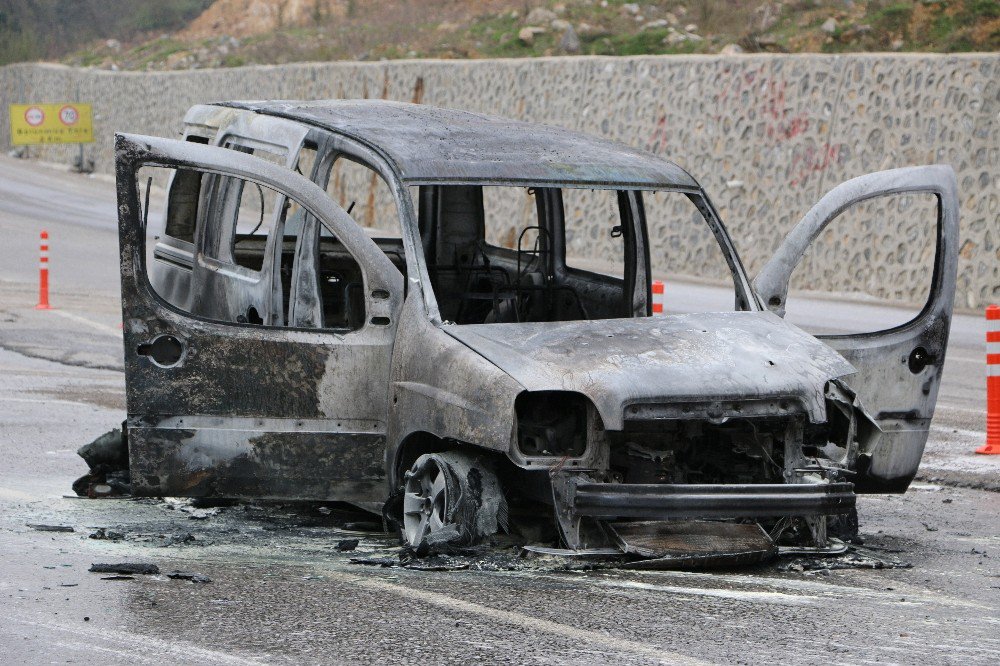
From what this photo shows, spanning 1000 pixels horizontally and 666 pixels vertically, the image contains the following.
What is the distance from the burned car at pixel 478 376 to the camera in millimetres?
6891

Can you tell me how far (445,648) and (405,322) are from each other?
2.14 meters

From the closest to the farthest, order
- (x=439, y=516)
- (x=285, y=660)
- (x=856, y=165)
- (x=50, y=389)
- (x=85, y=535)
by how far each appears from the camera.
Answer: (x=285, y=660) < (x=439, y=516) < (x=85, y=535) < (x=50, y=389) < (x=856, y=165)

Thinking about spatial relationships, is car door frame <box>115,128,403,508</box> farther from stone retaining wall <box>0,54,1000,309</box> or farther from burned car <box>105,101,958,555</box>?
stone retaining wall <box>0,54,1000,309</box>

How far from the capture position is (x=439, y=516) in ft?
23.6

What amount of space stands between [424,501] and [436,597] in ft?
2.80

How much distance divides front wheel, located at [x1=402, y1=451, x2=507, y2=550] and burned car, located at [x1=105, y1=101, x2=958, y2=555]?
1 centimetres

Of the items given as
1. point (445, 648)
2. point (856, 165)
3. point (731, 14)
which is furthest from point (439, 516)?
point (731, 14)

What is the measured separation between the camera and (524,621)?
6.09 m

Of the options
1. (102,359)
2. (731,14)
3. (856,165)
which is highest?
(731,14)

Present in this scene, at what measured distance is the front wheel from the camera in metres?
7.03

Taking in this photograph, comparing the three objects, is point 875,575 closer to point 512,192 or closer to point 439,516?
point 439,516

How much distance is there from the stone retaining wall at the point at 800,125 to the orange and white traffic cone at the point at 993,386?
10.9 metres

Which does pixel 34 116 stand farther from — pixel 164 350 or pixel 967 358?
pixel 164 350

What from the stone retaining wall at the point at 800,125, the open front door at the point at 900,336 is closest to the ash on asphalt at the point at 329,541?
the open front door at the point at 900,336
